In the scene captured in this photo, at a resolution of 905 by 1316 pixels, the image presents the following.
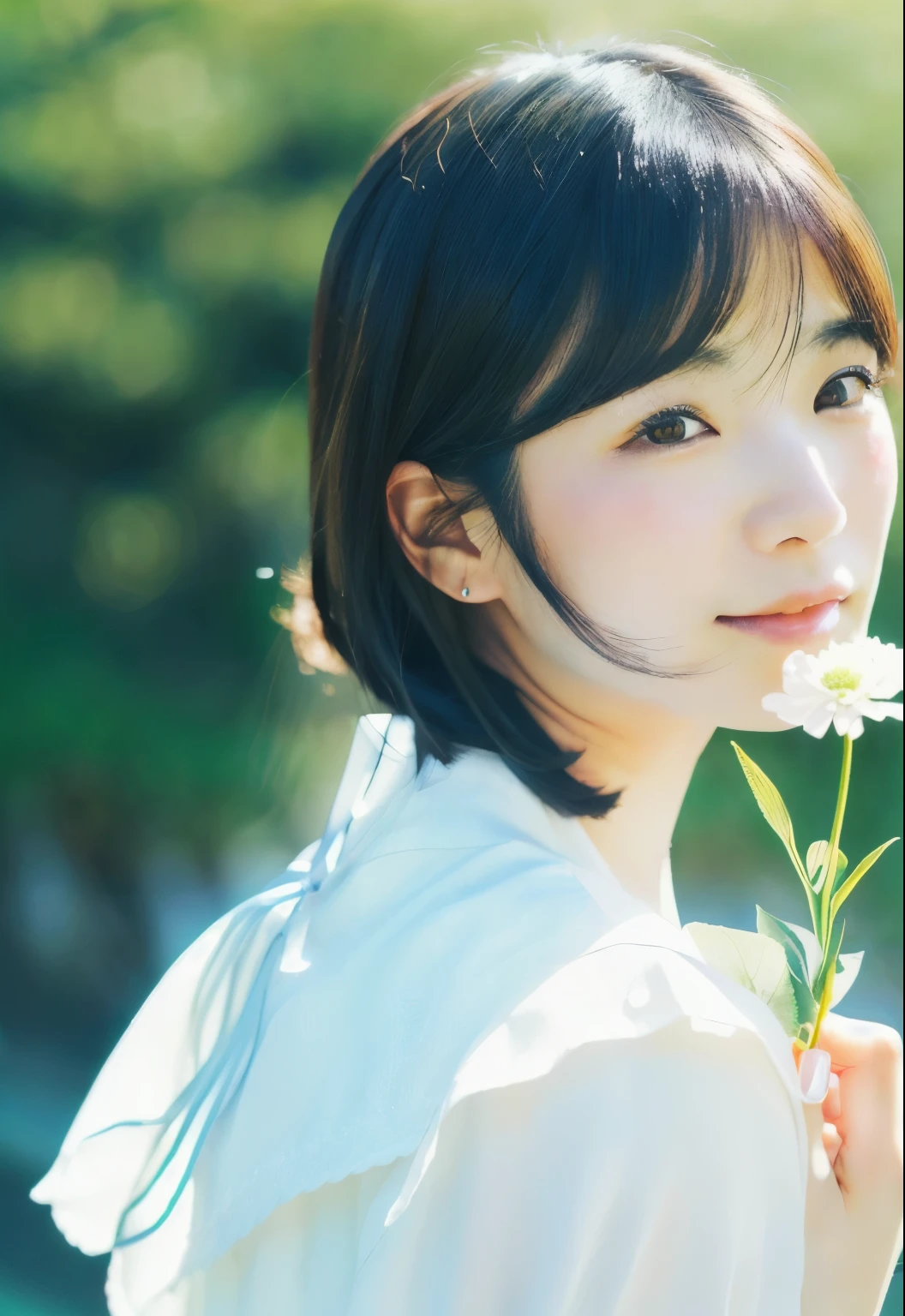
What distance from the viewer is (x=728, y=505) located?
645mm

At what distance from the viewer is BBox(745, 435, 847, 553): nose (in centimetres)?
64

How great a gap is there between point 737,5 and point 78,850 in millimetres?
1232

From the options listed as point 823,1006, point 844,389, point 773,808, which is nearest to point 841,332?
point 844,389

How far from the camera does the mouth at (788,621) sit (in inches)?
26.3

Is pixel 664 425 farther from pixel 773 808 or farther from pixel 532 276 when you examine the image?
pixel 773 808

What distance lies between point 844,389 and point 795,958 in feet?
1.10

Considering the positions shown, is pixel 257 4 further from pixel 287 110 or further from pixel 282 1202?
pixel 282 1202

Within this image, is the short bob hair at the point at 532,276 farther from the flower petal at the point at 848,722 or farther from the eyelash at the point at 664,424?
the flower petal at the point at 848,722

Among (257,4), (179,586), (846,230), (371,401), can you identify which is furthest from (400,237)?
(257,4)

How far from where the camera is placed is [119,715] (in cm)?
136

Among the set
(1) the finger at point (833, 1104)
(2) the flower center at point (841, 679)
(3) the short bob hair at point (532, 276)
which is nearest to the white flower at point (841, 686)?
(2) the flower center at point (841, 679)

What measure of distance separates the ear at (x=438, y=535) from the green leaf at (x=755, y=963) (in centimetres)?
24

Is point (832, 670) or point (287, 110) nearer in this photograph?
point (832, 670)

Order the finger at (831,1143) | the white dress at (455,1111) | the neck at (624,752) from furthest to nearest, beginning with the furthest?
the neck at (624,752) < the finger at (831,1143) < the white dress at (455,1111)
